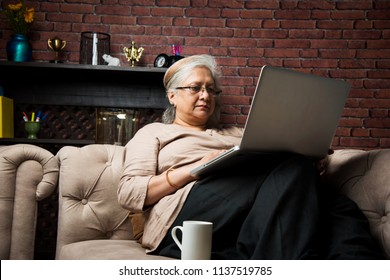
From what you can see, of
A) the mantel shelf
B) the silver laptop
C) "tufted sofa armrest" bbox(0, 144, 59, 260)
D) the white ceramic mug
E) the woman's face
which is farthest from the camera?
the mantel shelf

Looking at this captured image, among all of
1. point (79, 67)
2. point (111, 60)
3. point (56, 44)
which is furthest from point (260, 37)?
point (56, 44)

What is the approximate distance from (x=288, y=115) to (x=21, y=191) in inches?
45.1

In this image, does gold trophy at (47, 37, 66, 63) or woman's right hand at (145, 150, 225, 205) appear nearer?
woman's right hand at (145, 150, 225, 205)

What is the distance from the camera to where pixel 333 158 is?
6.37 feet

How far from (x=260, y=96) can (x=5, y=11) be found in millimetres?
2537

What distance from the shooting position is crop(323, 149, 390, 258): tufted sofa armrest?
153cm

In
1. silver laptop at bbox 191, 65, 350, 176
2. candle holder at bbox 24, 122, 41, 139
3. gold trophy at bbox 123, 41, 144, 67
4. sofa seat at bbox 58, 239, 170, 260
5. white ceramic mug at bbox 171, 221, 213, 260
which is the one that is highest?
gold trophy at bbox 123, 41, 144, 67

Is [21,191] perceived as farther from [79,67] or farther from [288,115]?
[79,67]

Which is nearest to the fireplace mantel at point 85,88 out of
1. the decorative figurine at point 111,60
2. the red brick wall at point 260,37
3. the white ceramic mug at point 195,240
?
the decorative figurine at point 111,60

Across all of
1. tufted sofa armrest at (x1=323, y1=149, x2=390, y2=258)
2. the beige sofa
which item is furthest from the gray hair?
tufted sofa armrest at (x1=323, y1=149, x2=390, y2=258)

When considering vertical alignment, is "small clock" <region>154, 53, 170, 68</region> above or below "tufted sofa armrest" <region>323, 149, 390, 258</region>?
above

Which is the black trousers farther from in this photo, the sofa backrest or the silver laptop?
the sofa backrest

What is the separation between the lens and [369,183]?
1635mm
